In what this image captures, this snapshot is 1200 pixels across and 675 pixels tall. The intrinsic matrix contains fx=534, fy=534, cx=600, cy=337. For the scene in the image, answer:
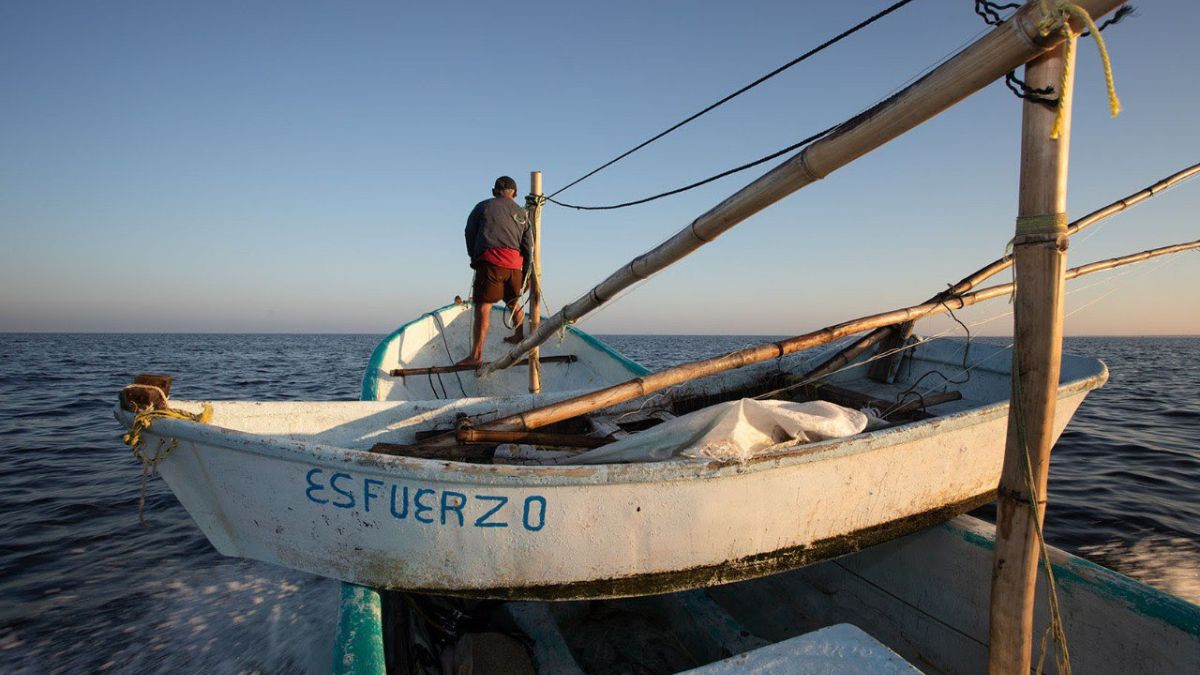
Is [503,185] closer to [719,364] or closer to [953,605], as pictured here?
[719,364]

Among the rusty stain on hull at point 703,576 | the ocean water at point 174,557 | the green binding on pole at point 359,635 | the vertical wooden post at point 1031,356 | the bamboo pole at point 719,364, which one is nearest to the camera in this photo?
the vertical wooden post at point 1031,356

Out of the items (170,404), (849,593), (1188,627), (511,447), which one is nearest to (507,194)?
(511,447)

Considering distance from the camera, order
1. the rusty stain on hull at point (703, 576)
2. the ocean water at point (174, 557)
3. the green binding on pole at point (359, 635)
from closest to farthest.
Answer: the green binding on pole at point (359, 635)
the rusty stain on hull at point (703, 576)
the ocean water at point (174, 557)

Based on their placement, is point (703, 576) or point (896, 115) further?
point (703, 576)

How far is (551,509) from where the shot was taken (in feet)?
9.05

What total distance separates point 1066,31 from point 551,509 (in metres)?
2.95

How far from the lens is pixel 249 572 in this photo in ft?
19.4

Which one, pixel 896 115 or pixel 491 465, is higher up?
pixel 896 115

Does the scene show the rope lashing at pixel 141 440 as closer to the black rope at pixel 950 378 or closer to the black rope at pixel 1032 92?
the black rope at pixel 1032 92

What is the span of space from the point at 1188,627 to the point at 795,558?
5.86 ft

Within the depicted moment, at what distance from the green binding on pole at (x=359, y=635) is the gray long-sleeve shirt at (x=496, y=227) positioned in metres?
5.10

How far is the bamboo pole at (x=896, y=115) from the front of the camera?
205 centimetres

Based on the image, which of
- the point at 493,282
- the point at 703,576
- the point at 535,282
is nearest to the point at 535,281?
the point at 535,282

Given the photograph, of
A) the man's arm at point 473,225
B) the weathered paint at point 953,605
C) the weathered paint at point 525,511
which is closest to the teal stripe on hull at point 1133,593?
the weathered paint at point 953,605
